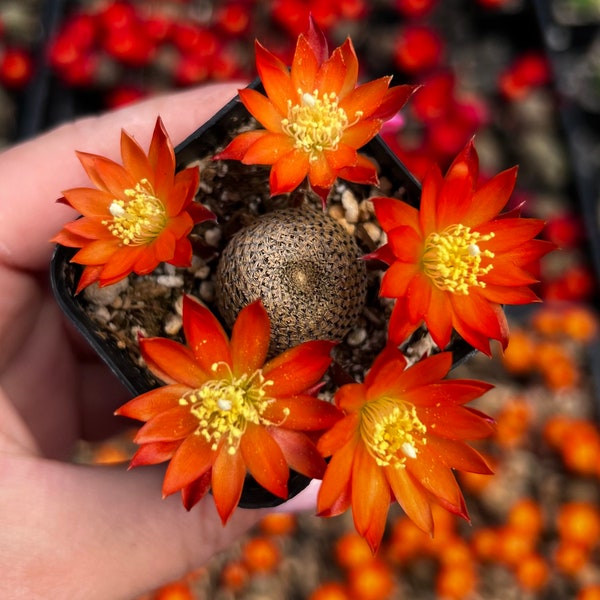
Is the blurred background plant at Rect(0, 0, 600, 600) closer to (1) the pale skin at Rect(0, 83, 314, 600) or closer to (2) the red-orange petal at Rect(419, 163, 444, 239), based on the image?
(1) the pale skin at Rect(0, 83, 314, 600)

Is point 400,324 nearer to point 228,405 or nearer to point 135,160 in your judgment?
point 228,405

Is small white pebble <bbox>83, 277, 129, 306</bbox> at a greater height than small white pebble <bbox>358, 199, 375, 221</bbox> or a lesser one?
greater

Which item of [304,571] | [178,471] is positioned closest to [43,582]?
[178,471]

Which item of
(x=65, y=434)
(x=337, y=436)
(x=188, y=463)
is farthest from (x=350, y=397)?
(x=65, y=434)

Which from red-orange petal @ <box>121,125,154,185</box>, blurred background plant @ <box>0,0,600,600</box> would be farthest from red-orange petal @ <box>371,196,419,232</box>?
blurred background plant @ <box>0,0,600,600</box>

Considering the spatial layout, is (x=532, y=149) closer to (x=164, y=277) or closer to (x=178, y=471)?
(x=164, y=277)

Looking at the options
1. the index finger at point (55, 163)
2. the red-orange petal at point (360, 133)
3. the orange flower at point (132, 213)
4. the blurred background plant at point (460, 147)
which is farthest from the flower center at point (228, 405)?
the blurred background plant at point (460, 147)
